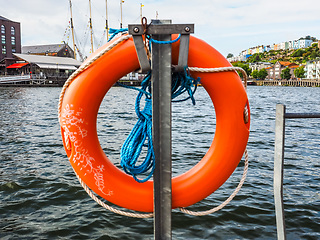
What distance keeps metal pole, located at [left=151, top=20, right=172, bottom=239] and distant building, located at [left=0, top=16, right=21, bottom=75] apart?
168ft

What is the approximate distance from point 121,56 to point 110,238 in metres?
2.17

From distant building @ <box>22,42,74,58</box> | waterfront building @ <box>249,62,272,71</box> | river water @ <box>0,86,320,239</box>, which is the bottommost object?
river water @ <box>0,86,320,239</box>

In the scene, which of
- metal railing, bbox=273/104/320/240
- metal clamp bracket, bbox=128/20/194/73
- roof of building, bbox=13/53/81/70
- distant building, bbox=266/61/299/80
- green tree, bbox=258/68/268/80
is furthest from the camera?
green tree, bbox=258/68/268/80

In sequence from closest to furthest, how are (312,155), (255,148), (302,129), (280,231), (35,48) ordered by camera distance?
(280,231), (312,155), (255,148), (302,129), (35,48)

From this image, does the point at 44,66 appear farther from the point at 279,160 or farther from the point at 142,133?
the point at 279,160

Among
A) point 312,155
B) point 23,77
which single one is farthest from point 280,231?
point 23,77

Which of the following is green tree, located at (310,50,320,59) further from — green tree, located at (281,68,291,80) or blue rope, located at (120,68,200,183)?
blue rope, located at (120,68,200,183)

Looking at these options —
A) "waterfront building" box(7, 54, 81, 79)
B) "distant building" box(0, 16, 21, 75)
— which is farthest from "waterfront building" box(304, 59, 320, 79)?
"distant building" box(0, 16, 21, 75)

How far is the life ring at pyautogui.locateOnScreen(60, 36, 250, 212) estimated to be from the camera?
192cm

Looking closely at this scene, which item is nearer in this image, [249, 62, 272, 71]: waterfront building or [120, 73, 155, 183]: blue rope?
[120, 73, 155, 183]: blue rope

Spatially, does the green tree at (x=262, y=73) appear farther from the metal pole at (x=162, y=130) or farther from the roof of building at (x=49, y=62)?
the metal pole at (x=162, y=130)

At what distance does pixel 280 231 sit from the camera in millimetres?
1709

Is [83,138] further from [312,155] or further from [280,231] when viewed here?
[312,155]

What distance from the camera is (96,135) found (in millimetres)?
2068
